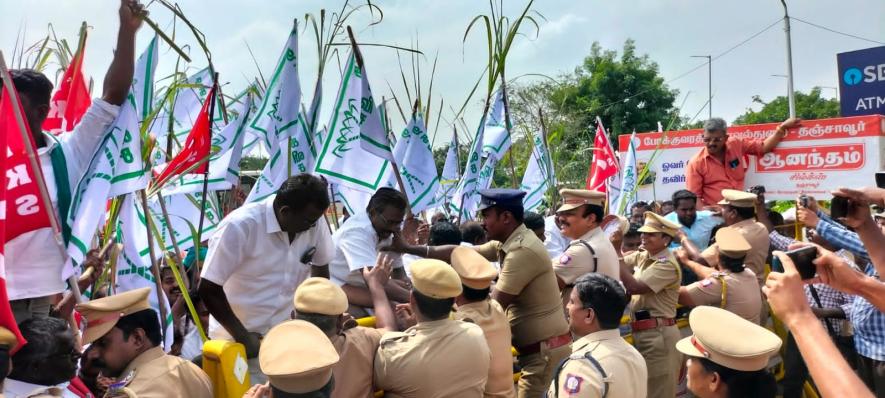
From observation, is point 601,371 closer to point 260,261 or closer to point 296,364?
point 296,364

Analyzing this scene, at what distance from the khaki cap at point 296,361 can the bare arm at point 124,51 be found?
4.41 feet

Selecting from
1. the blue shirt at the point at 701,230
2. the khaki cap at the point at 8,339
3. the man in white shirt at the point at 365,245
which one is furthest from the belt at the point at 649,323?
the khaki cap at the point at 8,339

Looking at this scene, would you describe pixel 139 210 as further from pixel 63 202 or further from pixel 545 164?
pixel 545 164

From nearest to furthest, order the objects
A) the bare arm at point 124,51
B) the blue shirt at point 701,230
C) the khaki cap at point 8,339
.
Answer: the khaki cap at point 8,339
the bare arm at point 124,51
the blue shirt at point 701,230

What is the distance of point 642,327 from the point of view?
15.8 ft

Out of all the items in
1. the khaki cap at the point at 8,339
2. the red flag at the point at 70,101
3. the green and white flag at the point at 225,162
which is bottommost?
the khaki cap at the point at 8,339

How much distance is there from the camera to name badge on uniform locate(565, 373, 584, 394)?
2908mm

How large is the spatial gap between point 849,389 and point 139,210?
4.35 m

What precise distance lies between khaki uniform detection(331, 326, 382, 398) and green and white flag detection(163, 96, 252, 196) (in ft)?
8.27

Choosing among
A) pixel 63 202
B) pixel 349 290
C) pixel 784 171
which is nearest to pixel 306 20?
pixel 349 290

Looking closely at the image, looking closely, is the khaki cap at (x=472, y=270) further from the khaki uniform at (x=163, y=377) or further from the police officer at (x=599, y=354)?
the khaki uniform at (x=163, y=377)

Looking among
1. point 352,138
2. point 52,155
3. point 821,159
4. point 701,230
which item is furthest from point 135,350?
point 821,159

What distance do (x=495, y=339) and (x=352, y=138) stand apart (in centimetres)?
213

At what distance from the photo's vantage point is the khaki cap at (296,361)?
87.7 inches
